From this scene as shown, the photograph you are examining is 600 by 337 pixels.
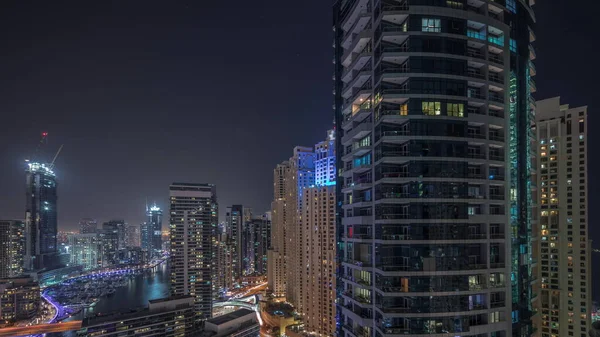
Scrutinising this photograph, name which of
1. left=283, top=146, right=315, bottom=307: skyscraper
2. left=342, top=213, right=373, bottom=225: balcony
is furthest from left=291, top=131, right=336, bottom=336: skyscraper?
left=342, top=213, right=373, bottom=225: balcony

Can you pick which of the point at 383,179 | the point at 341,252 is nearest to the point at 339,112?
the point at 383,179

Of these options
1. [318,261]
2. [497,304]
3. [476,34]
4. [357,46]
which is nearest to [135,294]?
[318,261]

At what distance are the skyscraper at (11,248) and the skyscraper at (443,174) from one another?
15955 cm

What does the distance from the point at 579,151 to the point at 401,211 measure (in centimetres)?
3441

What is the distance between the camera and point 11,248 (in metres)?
127

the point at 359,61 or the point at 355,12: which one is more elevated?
the point at 355,12

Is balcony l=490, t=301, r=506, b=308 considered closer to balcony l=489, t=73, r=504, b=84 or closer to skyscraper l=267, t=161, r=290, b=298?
balcony l=489, t=73, r=504, b=84

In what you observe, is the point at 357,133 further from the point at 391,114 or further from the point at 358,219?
the point at 358,219

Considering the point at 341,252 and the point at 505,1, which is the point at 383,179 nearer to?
the point at 341,252

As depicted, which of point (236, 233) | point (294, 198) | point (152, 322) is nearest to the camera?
point (152, 322)

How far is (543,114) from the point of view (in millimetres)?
40094

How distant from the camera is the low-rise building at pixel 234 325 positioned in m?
51.1

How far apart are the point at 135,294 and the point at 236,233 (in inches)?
1704

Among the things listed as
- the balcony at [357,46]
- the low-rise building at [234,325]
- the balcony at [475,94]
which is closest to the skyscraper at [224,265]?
the low-rise building at [234,325]
